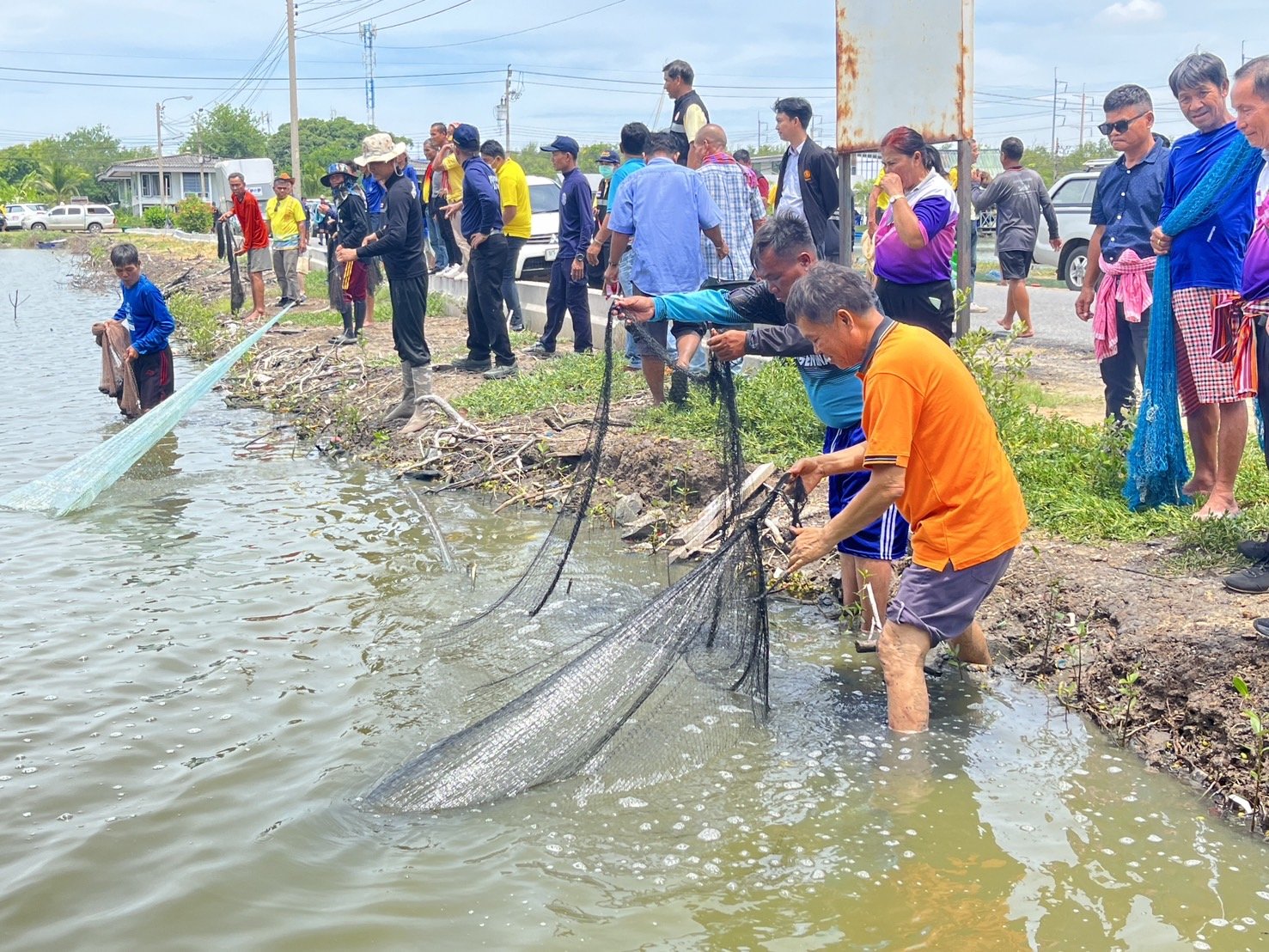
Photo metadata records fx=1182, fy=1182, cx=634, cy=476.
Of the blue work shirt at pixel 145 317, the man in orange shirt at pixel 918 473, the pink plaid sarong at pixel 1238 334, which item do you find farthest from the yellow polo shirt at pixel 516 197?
the man in orange shirt at pixel 918 473

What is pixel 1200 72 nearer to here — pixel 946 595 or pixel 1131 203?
pixel 1131 203

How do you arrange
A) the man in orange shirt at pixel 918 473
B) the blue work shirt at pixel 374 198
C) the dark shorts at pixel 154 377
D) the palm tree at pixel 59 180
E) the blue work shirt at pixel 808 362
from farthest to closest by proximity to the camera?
the palm tree at pixel 59 180
the blue work shirt at pixel 374 198
the dark shorts at pixel 154 377
the blue work shirt at pixel 808 362
the man in orange shirt at pixel 918 473

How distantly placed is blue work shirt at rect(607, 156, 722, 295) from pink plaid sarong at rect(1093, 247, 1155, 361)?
2664 millimetres

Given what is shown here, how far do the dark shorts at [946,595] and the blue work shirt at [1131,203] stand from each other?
9.61ft

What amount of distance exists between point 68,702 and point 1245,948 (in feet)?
13.6

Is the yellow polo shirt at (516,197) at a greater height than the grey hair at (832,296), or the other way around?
the yellow polo shirt at (516,197)

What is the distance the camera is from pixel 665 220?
7875mm

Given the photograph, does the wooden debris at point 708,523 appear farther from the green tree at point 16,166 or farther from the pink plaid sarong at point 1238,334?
the green tree at point 16,166

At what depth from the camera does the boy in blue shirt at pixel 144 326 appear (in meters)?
8.85

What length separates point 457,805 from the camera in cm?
370

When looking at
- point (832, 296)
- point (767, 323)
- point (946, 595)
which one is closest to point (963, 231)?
point (767, 323)

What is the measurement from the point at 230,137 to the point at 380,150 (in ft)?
325

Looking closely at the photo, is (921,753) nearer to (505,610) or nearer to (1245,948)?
(1245,948)

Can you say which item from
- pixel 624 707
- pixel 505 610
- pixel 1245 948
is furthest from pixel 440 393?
pixel 1245 948
